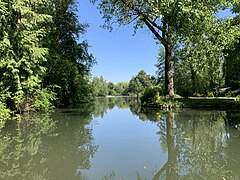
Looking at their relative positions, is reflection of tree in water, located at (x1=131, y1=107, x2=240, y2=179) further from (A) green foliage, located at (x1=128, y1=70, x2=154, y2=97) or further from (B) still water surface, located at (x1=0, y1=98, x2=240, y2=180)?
(A) green foliage, located at (x1=128, y1=70, x2=154, y2=97)

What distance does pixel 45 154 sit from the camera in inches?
218

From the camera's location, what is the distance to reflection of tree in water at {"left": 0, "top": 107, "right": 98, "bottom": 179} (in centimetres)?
424

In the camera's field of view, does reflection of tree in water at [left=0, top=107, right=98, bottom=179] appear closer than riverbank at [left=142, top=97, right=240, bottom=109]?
Yes

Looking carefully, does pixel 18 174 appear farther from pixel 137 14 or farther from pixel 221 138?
pixel 137 14

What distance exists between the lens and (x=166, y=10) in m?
11.9

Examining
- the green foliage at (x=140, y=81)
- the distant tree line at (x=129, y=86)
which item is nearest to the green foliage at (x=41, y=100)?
the distant tree line at (x=129, y=86)

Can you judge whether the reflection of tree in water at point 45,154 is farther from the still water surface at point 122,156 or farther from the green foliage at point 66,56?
the green foliage at point 66,56

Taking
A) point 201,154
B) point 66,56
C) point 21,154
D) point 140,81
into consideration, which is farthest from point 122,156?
point 140,81

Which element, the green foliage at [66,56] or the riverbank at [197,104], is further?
the green foliage at [66,56]

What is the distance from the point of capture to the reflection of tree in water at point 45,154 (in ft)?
13.9

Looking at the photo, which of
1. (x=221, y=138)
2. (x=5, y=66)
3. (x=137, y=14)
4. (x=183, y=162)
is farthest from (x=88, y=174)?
(x=137, y=14)

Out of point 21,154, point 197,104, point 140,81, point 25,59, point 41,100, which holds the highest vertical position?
point 140,81

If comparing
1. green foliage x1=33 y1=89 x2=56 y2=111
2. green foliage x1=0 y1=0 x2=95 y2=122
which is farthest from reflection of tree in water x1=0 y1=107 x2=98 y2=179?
green foliage x1=33 y1=89 x2=56 y2=111

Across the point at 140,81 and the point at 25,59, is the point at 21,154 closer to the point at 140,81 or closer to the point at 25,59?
the point at 25,59
